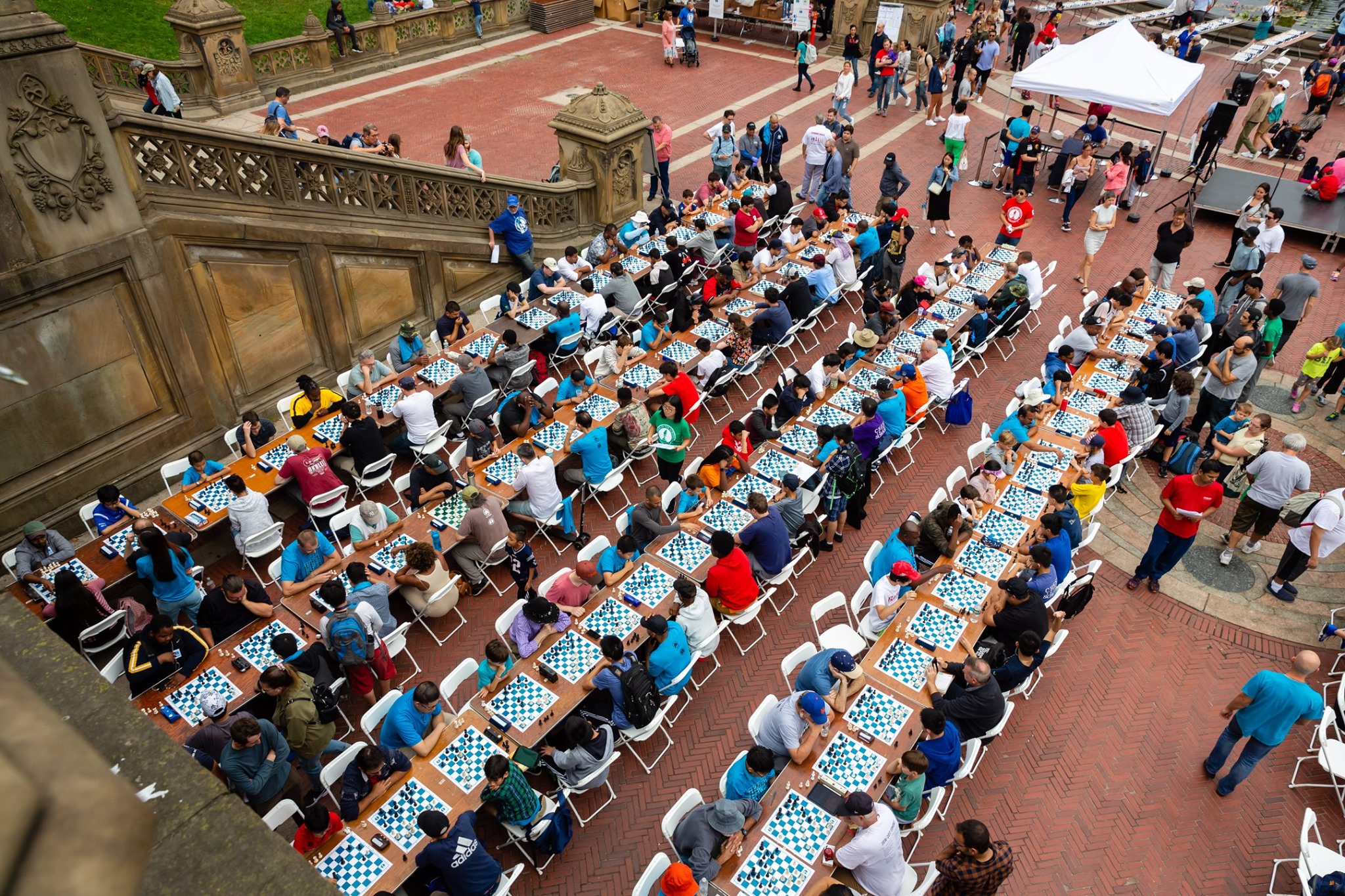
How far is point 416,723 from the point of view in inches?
284

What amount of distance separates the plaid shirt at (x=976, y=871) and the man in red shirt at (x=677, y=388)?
235 inches

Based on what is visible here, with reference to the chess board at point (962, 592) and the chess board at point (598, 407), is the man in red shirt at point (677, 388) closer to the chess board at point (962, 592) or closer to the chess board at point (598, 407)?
the chess board at point (598, 407)

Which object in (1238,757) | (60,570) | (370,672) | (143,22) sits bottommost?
(1238,757)

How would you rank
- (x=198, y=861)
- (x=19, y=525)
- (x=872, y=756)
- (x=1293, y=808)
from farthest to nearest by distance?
(x=19, y=525)
(x=1293, y=808)
(x=872, y=756)
(x=198, y=861)

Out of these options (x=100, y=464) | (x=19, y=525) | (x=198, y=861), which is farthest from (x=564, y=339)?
(x=198, y=861)

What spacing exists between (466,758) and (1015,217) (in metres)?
12.5

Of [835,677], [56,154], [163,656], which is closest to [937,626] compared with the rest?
[835,677]

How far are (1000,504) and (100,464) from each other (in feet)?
35.7

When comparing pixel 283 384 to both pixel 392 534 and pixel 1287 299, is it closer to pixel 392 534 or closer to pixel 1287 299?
pixel 392 534

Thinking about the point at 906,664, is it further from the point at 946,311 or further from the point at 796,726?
the point at 946,311

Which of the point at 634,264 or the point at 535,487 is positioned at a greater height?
the point at 634,264

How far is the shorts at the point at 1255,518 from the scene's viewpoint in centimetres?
1024

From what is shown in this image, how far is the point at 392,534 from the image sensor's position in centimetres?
938

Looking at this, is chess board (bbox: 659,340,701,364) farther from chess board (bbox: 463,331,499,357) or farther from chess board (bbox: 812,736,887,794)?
chess board (bbox: 812,736,887,794)
